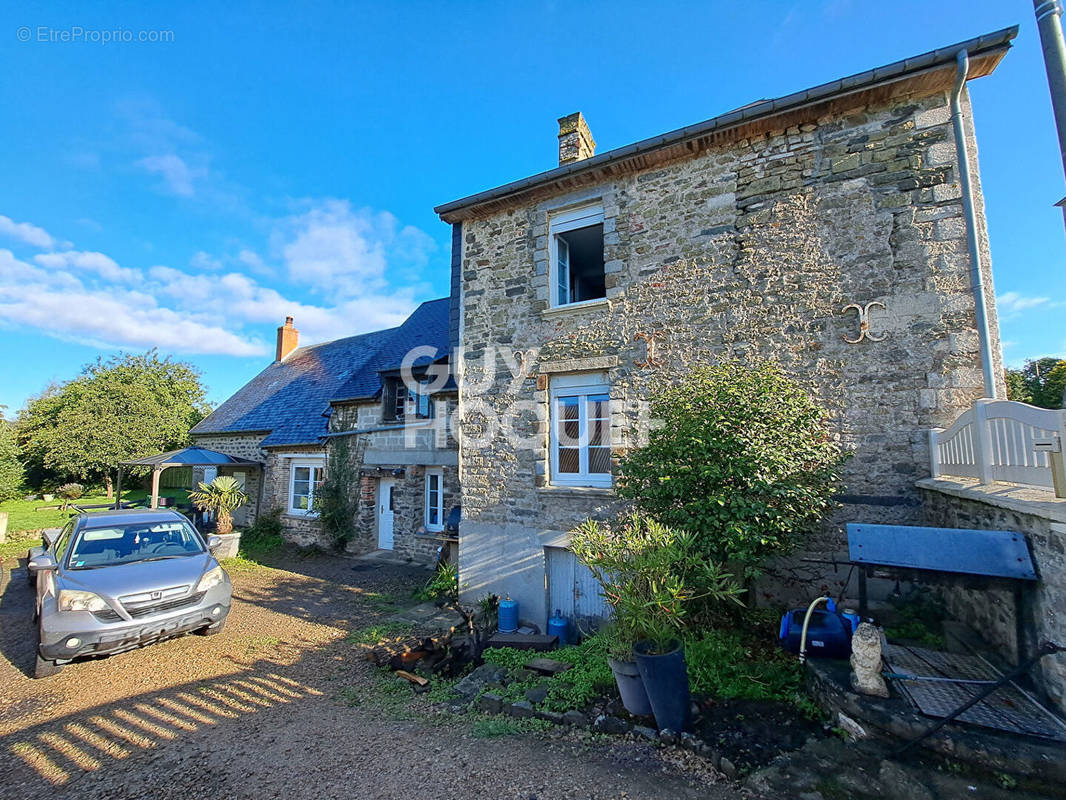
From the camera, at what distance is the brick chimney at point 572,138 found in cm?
830

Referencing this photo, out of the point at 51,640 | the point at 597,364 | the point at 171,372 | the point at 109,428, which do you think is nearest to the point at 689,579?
the point at 597,364

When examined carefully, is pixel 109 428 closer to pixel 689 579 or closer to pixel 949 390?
pixel 689 579

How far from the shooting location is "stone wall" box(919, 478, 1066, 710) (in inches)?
129

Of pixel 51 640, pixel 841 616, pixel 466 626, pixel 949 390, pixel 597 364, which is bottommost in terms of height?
pixel 466 626

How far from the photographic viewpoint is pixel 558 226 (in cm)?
779

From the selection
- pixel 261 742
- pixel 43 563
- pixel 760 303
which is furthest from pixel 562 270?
pixel 43 563

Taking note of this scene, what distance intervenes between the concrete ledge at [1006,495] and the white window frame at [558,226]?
193 inches

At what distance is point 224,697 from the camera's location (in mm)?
5082

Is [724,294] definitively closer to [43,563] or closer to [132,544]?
[132,544]

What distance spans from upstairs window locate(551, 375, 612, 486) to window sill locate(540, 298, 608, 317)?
1011mm

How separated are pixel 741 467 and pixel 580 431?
279 cm

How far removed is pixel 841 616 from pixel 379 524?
10753 millimetres

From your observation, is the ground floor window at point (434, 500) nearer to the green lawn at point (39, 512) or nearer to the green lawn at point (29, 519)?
the green lawn at point (29, 519)

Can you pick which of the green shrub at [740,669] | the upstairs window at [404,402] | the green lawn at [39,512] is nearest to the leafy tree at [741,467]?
the green shrub at [740,669]
